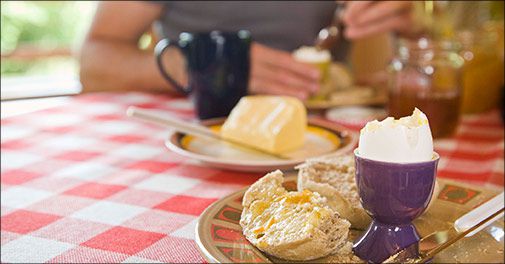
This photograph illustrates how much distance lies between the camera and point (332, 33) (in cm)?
203

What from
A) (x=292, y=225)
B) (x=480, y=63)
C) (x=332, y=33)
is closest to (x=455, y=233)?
A: (x=292, y=225)

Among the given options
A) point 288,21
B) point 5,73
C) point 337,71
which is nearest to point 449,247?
point 337,71

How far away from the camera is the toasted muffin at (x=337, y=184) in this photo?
540 mm

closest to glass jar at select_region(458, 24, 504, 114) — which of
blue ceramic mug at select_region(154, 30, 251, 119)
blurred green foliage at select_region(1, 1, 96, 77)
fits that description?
blue ceramic mug at select_region(154, 30, 251, 119)

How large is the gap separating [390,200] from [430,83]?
61cm

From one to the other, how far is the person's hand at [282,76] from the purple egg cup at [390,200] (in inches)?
31.0

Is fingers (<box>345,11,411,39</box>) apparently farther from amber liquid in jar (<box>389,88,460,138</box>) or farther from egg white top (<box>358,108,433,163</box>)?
egg white top (<box>358,108,433,163</box>)

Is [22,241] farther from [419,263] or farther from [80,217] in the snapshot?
[419,263]

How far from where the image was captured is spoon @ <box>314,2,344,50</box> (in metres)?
1.76

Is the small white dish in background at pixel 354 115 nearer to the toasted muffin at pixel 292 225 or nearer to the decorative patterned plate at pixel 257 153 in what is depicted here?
the decorative patterned plate at pixel 257 153

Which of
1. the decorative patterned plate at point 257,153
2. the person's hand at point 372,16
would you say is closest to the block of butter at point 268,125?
the decorative patterned plate at point 257,153

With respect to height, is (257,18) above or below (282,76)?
above

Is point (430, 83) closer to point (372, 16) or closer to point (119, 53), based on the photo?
point (372, 16)

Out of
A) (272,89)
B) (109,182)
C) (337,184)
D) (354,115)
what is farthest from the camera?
(272,89)
